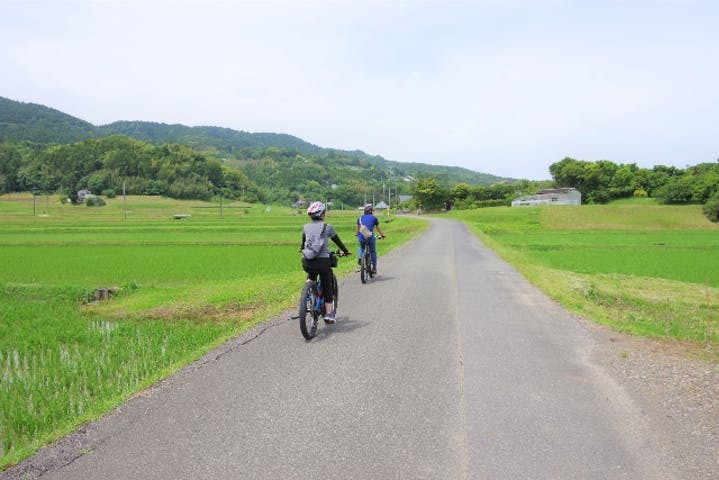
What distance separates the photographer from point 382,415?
13.8ft

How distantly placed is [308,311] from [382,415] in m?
2.83

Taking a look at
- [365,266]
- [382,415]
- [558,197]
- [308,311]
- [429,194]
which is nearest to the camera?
[382,415]

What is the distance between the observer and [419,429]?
3932 mm

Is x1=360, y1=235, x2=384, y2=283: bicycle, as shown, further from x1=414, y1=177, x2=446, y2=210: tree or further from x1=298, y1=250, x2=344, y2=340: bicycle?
x1=414, y1=177, x2=446, y2=210: tree

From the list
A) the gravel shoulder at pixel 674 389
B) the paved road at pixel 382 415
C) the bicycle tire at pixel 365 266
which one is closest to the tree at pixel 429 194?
the bicycle tire at pixel 365 266

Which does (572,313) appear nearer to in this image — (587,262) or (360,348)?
(360,348)

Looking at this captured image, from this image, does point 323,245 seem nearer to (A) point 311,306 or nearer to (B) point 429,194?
(A) point 311,306

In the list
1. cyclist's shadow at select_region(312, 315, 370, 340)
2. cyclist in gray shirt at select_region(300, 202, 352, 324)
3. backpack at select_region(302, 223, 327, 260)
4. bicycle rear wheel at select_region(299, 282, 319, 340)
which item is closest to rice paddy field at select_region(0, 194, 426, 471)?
bicycle rear wheel at select_region(299, 282, 319, 340)

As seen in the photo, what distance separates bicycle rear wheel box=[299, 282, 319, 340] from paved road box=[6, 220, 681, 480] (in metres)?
0.19

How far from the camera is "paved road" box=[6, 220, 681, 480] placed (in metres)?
3.36

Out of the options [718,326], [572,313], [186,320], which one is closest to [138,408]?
[186,320]

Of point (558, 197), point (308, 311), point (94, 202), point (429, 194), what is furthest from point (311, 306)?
point (94, 202)

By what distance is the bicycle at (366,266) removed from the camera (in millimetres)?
12375

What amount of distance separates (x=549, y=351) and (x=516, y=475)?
3431 millimetres
